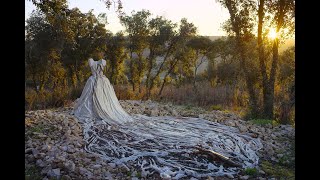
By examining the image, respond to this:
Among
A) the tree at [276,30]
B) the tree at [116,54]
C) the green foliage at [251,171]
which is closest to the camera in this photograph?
the green foliage at [251,171]

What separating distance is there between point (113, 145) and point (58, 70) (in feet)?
39.4

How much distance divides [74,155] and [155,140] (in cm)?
178

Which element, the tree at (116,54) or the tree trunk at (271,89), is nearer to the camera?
the tree trunk at (271,89)

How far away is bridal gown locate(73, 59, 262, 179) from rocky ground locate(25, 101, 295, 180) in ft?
0.73

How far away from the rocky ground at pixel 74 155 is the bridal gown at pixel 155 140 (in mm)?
224

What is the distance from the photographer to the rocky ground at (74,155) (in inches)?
203

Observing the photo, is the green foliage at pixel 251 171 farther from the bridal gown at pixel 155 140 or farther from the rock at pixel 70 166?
the rock at pixel 70 166

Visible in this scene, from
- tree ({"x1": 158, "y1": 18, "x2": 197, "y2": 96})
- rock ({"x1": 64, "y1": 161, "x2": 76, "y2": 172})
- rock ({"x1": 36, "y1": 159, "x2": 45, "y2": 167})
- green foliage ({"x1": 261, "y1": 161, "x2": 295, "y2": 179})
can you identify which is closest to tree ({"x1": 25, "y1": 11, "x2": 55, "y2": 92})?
tree ({"x1": 158, "y1": 18, "x2": 197, "y2": 96})

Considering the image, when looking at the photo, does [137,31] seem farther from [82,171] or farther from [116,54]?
[82,171]

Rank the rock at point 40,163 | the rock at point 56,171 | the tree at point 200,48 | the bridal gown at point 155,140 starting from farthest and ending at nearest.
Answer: the tree at point 200,48, the bridal gown at point 155,140, the rock at point 40,163, the rock at point 56,171

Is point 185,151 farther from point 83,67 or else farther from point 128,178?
point 83,67

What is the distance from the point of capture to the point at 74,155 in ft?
19.0

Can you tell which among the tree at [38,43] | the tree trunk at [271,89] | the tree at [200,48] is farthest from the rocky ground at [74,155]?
the tree at [200,48]

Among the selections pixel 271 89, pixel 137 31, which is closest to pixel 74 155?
pixel 271 89
